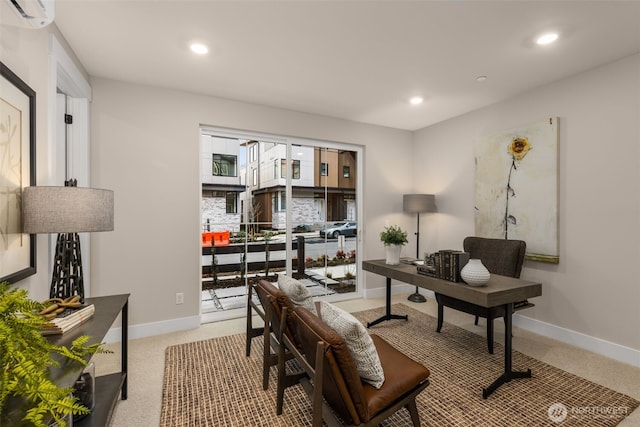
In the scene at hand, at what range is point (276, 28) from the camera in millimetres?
2238

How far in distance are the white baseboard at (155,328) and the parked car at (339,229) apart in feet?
6.57

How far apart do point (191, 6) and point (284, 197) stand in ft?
7.91

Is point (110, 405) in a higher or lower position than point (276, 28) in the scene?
lower

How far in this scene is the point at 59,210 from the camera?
1585 millimetres

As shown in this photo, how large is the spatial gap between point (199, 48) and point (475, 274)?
2896 millimetres

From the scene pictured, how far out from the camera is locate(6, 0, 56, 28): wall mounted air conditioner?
1.40 meters

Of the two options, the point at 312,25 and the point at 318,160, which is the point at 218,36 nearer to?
the point at 312,25

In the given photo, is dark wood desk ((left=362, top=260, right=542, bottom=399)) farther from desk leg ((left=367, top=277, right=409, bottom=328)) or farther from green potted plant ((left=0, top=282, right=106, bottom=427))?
green potted plant ((left=0, top=282, right=106, bottom=427))

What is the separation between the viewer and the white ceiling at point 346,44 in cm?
203

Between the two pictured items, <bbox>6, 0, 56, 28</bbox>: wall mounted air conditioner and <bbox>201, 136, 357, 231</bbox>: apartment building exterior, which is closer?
<bbox>6, 0, 56, 28</bbox>: wall mounted air conditioner

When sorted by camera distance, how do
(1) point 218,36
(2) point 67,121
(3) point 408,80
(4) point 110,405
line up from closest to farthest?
1. (4) point 110,405
2. (1) point 218,36
3. (2) point 67,121
4. (3) point 408,80

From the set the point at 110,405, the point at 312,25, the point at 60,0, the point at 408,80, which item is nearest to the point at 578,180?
the point at 408,80

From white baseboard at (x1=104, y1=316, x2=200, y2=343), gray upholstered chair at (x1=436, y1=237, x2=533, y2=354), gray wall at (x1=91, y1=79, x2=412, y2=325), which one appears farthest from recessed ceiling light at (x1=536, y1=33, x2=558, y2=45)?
white baseboard at (x1=104, y1=316, x2=200, y2=343)

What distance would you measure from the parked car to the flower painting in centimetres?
170
